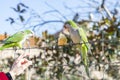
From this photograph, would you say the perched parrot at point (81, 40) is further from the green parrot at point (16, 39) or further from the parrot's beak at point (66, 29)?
the green parrot at point (16, 39)

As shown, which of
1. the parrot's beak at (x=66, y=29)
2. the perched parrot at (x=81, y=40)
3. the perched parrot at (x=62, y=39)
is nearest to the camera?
the perched parrot at (x=81, y=40)

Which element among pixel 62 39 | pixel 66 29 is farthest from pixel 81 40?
A: pixel 62 39

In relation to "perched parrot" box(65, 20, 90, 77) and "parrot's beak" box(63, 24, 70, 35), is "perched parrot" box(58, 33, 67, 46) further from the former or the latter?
"perched parrot" box(65, 20, 90, 77)

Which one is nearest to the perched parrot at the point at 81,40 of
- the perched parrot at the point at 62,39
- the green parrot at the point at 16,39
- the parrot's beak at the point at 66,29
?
the parrot's beak at the point at 66,29

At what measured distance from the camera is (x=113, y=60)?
362cm

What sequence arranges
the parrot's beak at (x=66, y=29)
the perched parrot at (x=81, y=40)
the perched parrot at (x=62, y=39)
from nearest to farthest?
the perched parrot at (x=81, y=40) < the parrot's beak at (x=66, y=29) < the perched parrot at (x=62, y=39)

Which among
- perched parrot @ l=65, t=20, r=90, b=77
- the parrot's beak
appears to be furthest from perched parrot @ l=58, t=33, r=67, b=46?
perched parrot @ l=65, t=20, r=90, b=77

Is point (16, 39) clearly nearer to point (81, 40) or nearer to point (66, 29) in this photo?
point (66, 29)

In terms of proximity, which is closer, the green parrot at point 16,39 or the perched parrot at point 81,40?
the perched parrot at point 81,40

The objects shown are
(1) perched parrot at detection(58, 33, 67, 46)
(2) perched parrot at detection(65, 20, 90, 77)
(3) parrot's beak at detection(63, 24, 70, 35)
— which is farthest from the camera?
(1) perched parrot at detection(58, 33, 67, 46)

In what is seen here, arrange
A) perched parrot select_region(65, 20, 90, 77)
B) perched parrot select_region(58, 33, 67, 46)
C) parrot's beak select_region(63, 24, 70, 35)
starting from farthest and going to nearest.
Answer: perched parrot select_region(58, 33, 67, 46), parrot's beak select_region(63, 24, 70, 35), perched parrot select_region(65, 20, 90, 77)

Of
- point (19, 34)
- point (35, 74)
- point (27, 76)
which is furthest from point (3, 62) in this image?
point (19, 34)

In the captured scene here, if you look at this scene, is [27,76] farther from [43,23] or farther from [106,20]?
[106,20]

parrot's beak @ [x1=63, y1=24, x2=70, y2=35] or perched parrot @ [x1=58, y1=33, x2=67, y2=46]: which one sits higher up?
parrot's beak @ [x1=63, y1=24, x2=70, y2=35]
